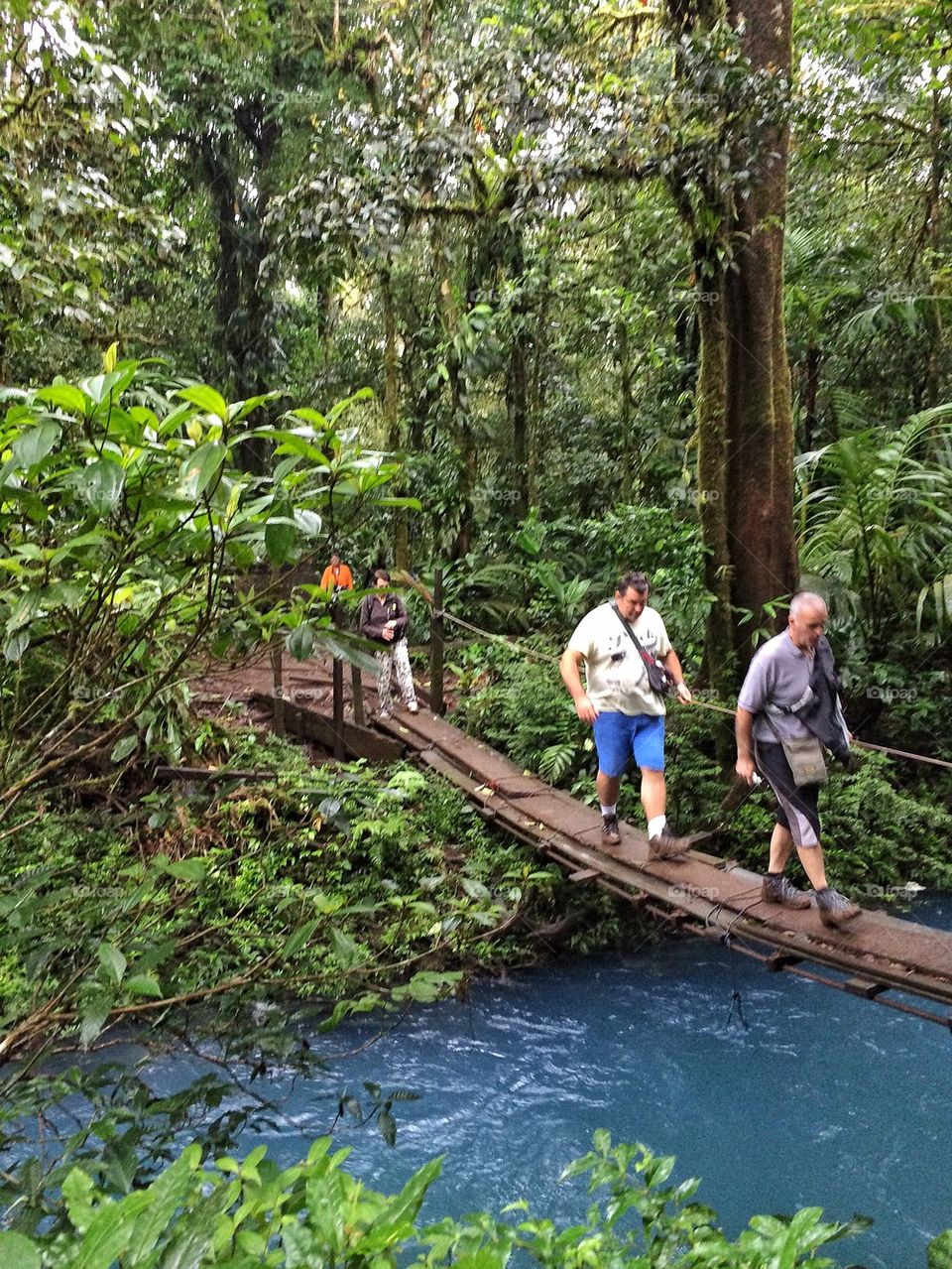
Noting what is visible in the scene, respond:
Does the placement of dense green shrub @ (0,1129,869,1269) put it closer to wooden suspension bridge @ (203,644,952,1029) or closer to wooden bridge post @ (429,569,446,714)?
wooden suspension bridge @ (203,644,952,1029)

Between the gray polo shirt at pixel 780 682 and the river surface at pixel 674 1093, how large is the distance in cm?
170

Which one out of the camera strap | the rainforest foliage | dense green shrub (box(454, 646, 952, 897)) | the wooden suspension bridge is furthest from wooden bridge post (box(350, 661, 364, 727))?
the camera strap

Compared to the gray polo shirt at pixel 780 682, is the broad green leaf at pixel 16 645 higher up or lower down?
higher up

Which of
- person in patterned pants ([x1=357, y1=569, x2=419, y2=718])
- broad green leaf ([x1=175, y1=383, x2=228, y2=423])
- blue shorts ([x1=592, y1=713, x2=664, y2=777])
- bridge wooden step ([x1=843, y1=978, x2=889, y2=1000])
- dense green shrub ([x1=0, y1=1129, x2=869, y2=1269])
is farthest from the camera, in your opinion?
person in patterned pants ([x1=357, y1=569, x2=419, y2=718])

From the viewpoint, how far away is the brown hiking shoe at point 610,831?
554cm

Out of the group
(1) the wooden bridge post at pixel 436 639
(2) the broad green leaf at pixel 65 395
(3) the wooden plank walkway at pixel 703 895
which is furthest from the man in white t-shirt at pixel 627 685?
(2) the broad green leaf at pixel 65 395

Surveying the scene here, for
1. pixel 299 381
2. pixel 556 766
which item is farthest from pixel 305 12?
pixel 556 766

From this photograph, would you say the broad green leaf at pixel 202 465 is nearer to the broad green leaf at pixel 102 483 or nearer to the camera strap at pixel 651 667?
the broad green leaf at pixel 102 483

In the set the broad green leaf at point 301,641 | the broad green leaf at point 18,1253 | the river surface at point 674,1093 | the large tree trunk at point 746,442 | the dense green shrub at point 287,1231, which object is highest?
the large tree trunk at point 746,442

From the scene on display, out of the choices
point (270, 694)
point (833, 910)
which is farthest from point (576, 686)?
point (270, 694)

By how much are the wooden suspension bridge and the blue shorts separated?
62cm

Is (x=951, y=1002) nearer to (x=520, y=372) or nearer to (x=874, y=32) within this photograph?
(x=874, y=32)

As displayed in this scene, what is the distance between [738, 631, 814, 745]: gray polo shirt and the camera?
4.04 m

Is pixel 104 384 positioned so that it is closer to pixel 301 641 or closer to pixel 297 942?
pixel 301 641
